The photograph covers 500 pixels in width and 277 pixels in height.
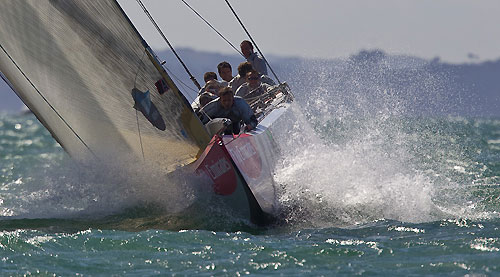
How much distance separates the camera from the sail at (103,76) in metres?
8.41

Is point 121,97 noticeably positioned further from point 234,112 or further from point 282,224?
point 282,224

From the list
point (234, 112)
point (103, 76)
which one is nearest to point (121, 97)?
point (103, 76)

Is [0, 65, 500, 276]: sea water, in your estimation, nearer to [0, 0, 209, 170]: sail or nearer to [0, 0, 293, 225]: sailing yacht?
[0, 0, 293, 225]: sailing yacht

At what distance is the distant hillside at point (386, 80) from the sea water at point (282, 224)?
51.8 inches

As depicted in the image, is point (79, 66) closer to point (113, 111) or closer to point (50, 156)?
point (113, 111)

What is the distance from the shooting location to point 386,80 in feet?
163

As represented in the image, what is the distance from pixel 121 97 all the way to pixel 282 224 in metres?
1.84

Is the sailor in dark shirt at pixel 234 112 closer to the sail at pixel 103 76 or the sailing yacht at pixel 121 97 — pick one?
the sailing yacht at pixel 121 97

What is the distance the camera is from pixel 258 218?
26.7 feet

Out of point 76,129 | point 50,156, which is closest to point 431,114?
point 50,156

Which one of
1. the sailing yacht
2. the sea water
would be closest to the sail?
the sailing yacht

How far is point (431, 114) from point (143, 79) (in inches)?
513

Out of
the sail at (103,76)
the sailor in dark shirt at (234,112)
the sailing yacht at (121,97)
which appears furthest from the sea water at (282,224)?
the sailor in dark shirt at (234,112)

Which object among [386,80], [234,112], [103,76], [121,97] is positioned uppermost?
[103,76]
